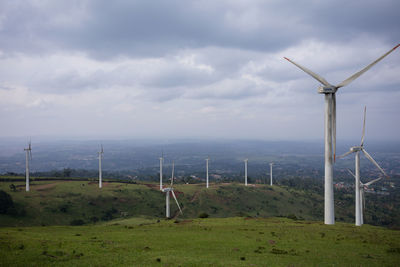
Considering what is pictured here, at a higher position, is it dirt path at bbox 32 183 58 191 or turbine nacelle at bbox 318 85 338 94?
turbine nacelle at bbox 318 85 338 94

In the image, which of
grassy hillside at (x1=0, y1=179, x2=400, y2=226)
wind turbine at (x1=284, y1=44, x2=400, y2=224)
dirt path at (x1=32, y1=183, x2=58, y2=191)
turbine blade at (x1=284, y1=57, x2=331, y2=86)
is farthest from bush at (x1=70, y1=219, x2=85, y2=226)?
turbine blade at (x1=284, y1=57, x2=331, y2=86)

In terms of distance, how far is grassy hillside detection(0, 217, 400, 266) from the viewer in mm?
22594

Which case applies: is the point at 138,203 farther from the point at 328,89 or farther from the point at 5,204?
the point at 328,89

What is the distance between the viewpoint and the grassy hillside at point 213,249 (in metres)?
22.6

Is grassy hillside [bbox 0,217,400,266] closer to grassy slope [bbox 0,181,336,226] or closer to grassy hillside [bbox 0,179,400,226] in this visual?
grassy hillside [bbox 0,179,400,226]

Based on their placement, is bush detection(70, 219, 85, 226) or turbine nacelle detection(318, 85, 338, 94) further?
bush detection(70, 219, 85, 226)

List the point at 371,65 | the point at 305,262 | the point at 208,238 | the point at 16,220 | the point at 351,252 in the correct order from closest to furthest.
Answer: the point at 305,262 < the point at 351,252 < the point at 208,238 < the point at 371,65 < the point at 16,220

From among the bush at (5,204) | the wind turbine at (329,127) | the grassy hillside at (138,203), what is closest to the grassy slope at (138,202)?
the grassy hillside at (138,203)

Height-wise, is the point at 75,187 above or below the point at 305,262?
below

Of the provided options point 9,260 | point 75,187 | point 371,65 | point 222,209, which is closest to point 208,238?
point 9,260

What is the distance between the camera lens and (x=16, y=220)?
6294 centimetres

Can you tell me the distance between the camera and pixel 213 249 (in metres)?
28.6

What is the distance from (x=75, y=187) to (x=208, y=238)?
2884 inches

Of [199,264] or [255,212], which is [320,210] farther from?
[199,264]
